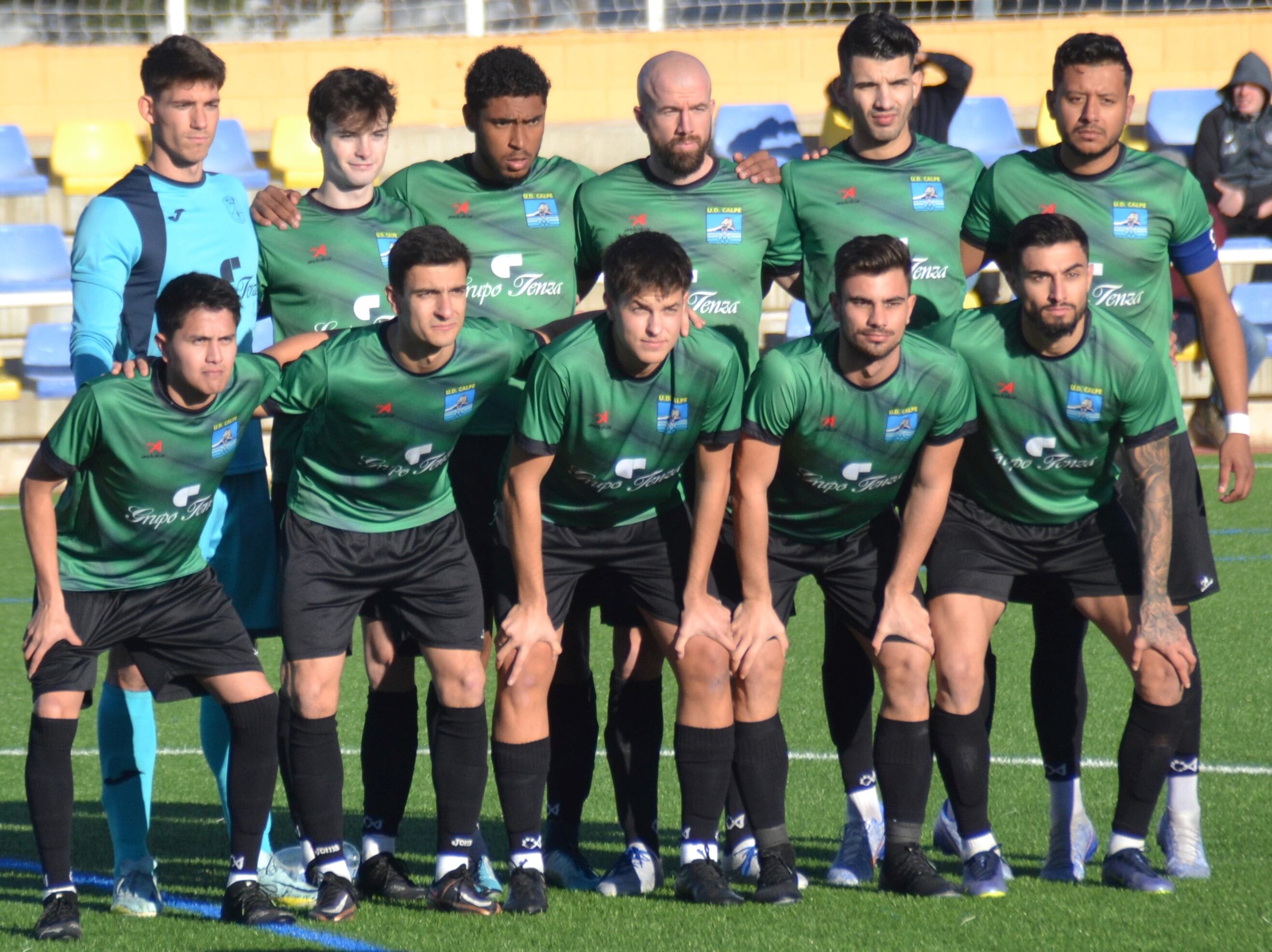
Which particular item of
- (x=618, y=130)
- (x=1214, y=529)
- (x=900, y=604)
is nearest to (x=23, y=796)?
(x=900, y=604)

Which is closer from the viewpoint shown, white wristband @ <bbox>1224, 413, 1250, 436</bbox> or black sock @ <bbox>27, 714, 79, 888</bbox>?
black sock @ <bbox>27, 714, 79, 888</bbox>

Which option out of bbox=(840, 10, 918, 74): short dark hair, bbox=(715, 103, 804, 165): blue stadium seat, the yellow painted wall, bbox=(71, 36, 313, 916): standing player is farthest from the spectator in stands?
bbox=(71, 36, 313, 916): standing player

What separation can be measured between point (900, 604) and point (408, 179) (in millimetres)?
1931

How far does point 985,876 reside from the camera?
448 centimetres

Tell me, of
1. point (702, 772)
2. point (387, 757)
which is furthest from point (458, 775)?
point (702, 772)

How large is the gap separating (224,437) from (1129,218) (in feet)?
8.34

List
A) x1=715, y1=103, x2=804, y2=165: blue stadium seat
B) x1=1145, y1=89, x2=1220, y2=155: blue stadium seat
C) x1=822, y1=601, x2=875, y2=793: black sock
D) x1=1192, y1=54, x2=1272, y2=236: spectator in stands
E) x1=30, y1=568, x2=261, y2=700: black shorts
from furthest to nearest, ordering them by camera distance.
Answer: x1=1145, y1=89, x2=1220, y2=155: blue stadium seat < x1=715, y1=103, x2=804, y2=165: blue stadium seat < x1=1192, y1=54, x2=1272, y2=236: spectator in stands < x1=822, y1=601, x2=875, y2=793: black sock < x1=30, y1=568, x2=261, y2=700: black shorts

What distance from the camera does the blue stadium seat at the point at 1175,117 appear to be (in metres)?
13.2

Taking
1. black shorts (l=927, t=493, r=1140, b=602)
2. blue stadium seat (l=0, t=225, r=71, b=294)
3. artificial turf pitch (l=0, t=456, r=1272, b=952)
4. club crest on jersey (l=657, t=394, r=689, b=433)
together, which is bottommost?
artificial turf pitch (l=0, t=456, r=1272, b=952)

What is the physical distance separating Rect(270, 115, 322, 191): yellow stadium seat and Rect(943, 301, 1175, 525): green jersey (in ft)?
30.6

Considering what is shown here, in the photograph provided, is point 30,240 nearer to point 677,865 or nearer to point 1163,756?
point 677,865

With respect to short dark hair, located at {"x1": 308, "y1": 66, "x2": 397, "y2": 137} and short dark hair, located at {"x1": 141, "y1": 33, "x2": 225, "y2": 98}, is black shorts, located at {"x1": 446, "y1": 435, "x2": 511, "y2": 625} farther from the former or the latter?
short dark hair, located at {"x1": 141, "y1": 33, "x2": 225, "y2": 98}

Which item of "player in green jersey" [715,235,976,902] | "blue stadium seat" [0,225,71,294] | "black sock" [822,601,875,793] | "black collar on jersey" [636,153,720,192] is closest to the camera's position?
"player in green jersey" [715,235,976,902]

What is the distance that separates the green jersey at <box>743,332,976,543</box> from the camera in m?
4.41
